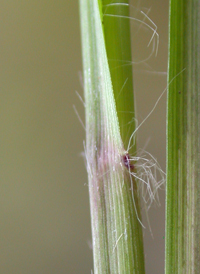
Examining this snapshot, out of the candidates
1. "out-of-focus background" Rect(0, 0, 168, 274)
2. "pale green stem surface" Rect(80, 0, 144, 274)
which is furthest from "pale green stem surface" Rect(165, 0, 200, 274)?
"out-of-focus background" Rect(0, 0, 168, 274)

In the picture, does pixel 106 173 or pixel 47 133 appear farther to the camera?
pixel 47 133

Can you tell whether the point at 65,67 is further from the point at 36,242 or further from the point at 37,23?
the point at 36,242

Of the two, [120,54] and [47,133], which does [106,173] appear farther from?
[47,133]

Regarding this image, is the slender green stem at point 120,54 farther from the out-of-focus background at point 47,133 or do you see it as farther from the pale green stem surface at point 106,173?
the out-of-focus background at point 47,133

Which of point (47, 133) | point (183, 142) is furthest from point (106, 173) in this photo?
point (47, 133)

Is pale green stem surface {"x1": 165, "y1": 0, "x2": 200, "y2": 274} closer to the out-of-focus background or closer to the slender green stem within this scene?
the slender green stem

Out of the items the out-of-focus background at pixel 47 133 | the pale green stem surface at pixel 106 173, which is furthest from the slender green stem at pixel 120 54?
the out-of-focus background at pixel 47 133

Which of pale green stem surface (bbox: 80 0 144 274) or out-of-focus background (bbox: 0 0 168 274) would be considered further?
out-of-focus background (bbox: 0 0 168 274)
